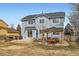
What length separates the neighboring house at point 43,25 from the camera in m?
3.34

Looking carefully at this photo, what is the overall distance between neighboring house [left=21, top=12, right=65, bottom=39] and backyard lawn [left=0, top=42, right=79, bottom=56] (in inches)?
5.1

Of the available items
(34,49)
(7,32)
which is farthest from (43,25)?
(7,32)

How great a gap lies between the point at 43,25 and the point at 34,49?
30 cm

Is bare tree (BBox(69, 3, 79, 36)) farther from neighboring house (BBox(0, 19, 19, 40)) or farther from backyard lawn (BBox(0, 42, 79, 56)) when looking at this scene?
neighboring house (BBox(0, 19, 19, 40))

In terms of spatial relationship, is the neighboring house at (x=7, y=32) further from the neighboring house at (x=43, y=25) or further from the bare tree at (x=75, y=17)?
the bare tree at (x=75, y=17)

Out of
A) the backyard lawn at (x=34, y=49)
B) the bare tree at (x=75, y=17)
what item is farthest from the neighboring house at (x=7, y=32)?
the bare tree at (x=75, y=17)

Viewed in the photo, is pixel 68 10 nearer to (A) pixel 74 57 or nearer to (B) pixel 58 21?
(B) pixel 58 21

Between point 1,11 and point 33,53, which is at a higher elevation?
point 1,11

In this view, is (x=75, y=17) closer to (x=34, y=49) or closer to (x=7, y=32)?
(x=34, y=49)

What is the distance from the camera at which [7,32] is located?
3.38 m

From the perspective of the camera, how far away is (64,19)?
3340 millimetres

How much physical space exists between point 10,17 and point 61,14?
598 millimetres

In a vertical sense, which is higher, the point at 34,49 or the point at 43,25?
the point at 43,25

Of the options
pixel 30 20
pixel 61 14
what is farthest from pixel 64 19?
pixel 30 20
